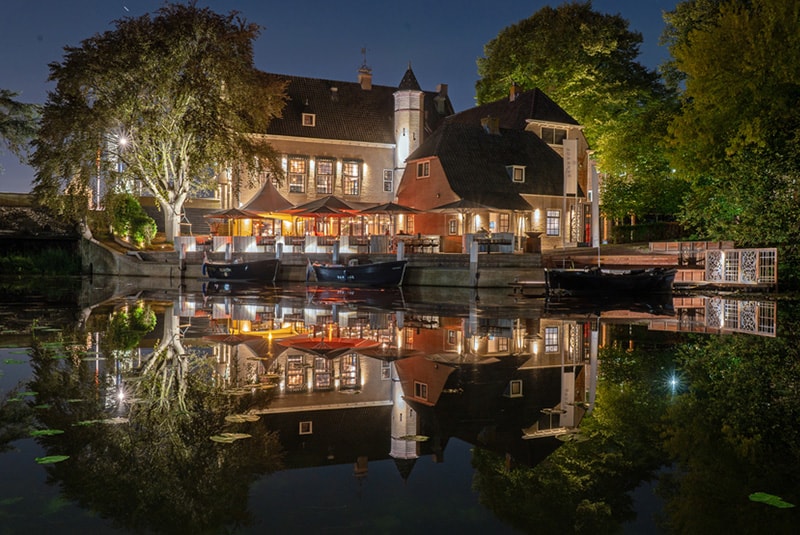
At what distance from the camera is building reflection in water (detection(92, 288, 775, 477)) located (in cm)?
518

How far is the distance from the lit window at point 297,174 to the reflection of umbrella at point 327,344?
36.9m

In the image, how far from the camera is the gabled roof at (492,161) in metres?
40.6

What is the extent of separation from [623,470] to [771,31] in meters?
26.0

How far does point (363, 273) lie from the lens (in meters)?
29.8

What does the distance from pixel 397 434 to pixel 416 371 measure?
107 inches

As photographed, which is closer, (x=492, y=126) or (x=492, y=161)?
(x=492, y=161)

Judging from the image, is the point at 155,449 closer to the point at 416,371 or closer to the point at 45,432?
the point at 45,432

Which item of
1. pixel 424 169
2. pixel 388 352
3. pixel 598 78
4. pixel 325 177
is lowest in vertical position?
pixel 388 352

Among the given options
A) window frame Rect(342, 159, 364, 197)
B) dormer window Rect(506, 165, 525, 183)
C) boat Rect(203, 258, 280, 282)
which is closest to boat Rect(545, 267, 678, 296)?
boat Rect(203, 258, 280, 282)

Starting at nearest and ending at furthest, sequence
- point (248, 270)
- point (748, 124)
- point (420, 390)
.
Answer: point (420, 390) → point (748, 124) → point (248, 270)

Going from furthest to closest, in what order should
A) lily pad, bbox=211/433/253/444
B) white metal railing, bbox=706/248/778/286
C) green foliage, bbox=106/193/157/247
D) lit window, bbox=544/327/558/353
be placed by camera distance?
green foliage, bbox=106/193/157/247 < white metal railing, bbox=706/248/778/286 < lit window, bbox=544/327/558/353 < lily pad, bbox=211/433/253/444

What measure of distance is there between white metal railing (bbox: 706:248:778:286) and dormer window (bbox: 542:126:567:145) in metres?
20.8

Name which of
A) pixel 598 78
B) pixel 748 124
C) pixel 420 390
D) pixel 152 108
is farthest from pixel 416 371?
pixel 598 78

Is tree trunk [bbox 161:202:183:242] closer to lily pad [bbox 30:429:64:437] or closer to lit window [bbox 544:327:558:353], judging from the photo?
lit window [bbox 544:327:558:353]
